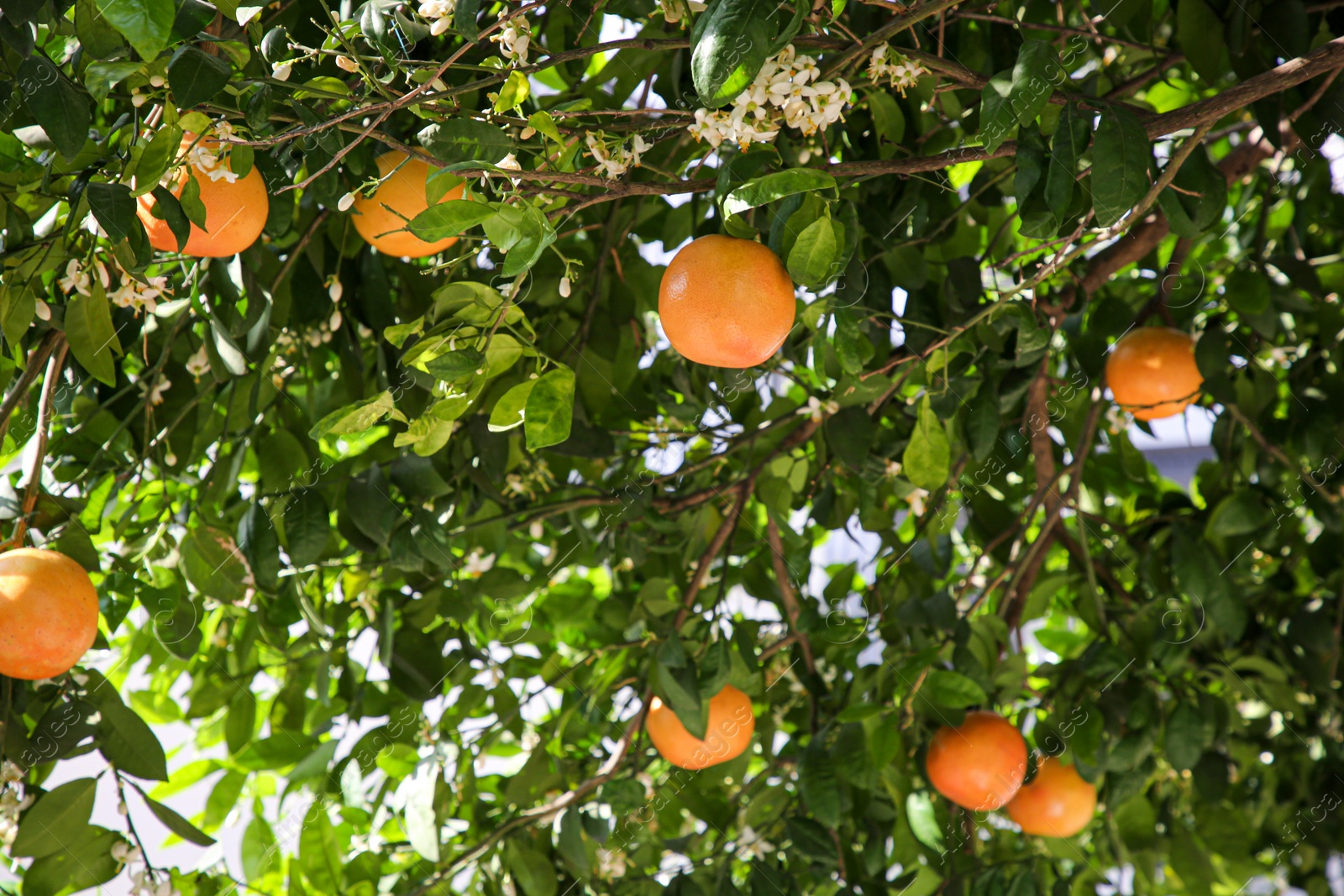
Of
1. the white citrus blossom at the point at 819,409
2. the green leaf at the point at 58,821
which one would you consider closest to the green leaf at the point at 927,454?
the white citrus blossom at the point at 819,409

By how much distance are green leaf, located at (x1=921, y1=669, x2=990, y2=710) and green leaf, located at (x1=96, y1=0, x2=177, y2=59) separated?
0.76 meters

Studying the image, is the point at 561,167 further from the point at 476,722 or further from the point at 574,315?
the point at 476,722

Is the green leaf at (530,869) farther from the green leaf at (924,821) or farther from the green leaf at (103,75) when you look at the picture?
the green leaf at (103,75)

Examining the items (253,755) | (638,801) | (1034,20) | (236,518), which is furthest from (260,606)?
(1034,20)

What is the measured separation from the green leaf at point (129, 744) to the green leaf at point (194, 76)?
1.60 feet

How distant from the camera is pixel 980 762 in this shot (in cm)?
92

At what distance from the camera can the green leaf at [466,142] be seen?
1.64 feet

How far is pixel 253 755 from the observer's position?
3.46 feet

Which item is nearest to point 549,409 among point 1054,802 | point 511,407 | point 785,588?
point 511,407

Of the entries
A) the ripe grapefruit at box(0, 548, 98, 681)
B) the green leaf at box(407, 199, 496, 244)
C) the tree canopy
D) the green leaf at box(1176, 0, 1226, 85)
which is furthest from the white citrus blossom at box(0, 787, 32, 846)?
the green leaf at box(1176, 0, 1226, 85)

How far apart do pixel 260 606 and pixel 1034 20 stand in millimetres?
902

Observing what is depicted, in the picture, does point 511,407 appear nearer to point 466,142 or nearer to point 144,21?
point 466,142

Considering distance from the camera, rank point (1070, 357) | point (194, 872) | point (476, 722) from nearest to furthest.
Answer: point (194, 872), point (1070, 357), point (476, 722)

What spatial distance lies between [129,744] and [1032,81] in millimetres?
754
